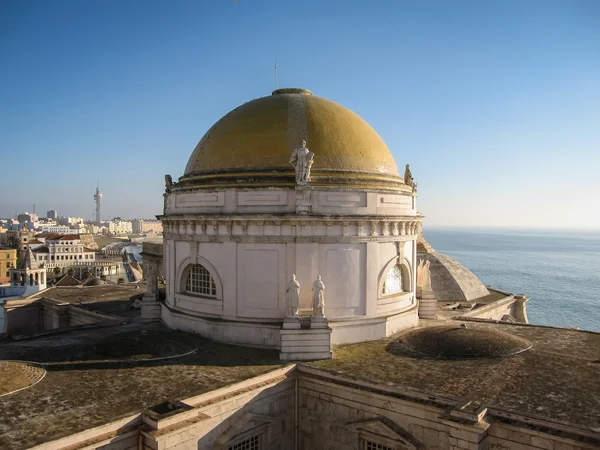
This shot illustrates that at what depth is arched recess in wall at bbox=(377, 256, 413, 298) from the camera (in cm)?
2252

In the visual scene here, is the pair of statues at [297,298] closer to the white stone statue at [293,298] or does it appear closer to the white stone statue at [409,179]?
the white stone statue at [293,298]

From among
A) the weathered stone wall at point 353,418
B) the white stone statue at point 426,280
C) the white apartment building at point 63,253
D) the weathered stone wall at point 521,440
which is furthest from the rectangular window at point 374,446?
the white apartment building at point 63,253

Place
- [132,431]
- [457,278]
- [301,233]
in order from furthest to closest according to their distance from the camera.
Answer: [457,278] → [301,233] → [132,431]

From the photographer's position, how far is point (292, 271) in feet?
68.4

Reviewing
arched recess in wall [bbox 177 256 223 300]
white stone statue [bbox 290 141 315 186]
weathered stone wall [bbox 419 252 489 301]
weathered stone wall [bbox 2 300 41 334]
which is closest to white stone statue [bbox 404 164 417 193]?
white stone statue [bbox 290 141 315 186]

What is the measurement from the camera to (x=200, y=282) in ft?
75.9

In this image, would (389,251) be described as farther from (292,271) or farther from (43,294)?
(43,294)

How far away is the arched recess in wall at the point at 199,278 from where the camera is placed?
866 inches

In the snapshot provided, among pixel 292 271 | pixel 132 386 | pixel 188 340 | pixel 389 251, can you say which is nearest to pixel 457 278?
pixel 389 251

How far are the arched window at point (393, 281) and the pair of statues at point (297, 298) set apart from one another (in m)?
4.16

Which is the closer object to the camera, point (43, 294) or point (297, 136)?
point (297, 136)

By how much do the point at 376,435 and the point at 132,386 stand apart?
8.11 metres

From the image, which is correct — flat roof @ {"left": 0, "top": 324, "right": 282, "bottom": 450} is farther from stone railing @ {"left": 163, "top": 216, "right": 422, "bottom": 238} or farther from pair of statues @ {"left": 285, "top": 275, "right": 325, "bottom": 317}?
stone railing @ {"left": 163, "top": 216, "right": 422, "bottom": 238}

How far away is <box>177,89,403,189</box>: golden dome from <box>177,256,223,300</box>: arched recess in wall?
374cm
